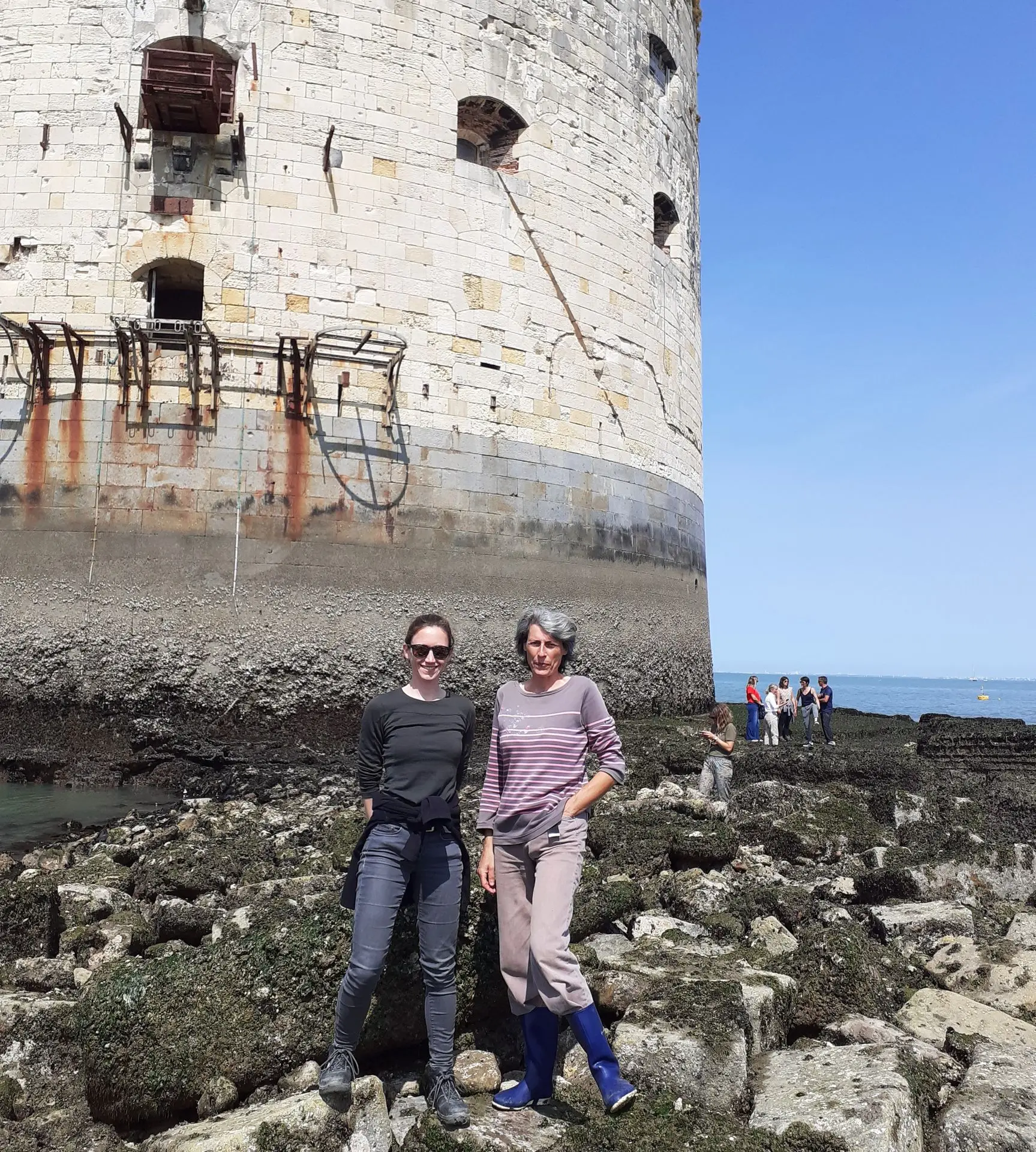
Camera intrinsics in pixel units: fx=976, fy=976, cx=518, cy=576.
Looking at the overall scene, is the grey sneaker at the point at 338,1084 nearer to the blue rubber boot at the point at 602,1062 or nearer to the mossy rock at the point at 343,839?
the blue rubber boot at the point at 602,1062

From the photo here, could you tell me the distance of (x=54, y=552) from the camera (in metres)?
10.1

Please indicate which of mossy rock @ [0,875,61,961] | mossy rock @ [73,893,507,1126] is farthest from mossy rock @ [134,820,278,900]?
mossy rock @ [73,893,507,1126]

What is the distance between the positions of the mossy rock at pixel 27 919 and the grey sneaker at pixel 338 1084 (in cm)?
217

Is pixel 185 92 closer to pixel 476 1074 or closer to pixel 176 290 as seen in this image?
pixel 176 290

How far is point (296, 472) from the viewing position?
1053 centimetres

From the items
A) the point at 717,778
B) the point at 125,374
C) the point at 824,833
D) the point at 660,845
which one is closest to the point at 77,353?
the point at 125,374

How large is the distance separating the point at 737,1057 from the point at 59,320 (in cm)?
1002

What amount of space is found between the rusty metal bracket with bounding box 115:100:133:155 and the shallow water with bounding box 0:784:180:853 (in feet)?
22.2

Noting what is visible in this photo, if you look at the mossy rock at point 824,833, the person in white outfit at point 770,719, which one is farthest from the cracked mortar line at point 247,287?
the person in white outfit at point 770,719

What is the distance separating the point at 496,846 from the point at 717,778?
18.8 feet

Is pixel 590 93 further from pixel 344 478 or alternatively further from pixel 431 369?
pixel 344 478

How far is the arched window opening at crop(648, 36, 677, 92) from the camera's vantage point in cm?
1436

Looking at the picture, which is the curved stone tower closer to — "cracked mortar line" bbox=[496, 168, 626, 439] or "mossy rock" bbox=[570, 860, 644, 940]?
"cracked mortar line" bbox=[496, 168, 626, 439]

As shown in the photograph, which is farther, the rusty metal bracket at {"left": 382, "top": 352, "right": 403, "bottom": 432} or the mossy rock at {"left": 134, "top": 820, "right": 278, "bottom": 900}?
the rusty metal bracket at {"left": 382, "top": 352, "right": 403, "bottom": 432}
